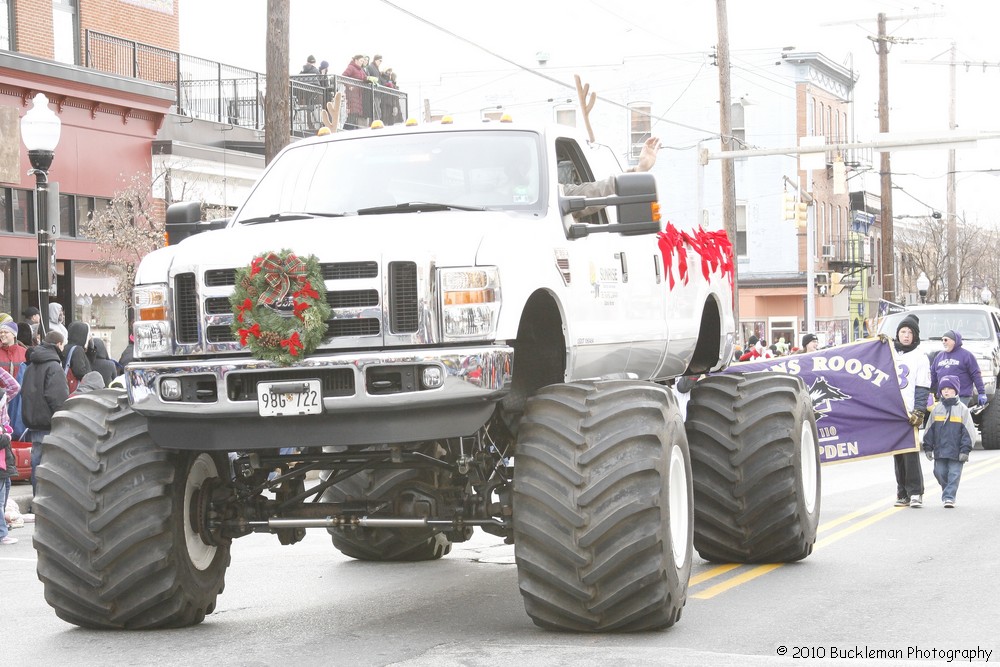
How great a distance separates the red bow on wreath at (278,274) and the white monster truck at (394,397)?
0.04ft

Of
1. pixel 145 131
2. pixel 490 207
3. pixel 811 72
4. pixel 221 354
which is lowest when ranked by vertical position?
pixel 221 354

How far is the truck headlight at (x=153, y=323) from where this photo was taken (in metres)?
7.62

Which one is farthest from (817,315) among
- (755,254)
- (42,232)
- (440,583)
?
(440,583)

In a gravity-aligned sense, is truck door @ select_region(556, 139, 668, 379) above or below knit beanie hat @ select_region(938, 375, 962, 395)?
above

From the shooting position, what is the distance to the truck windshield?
28.2 feet

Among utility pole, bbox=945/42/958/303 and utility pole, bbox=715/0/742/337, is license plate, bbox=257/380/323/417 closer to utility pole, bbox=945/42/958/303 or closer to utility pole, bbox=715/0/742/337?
utility pole, bbox=715/0/742/337

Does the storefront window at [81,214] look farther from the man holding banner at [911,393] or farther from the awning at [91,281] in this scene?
the man holding banner at [911,393]

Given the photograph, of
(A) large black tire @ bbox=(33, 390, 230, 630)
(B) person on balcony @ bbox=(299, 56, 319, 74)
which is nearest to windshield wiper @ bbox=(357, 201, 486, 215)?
(A) large black tire @ bbox=(33, 390, 230, 630)

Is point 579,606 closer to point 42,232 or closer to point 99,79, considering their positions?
point 42,232

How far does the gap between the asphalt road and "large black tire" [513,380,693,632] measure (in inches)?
8.0

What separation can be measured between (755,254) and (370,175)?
166 ft

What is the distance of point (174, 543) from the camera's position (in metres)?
7.84

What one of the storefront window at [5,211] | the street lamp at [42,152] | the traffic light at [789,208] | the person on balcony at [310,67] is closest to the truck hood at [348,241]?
the street lamp at [42,152]

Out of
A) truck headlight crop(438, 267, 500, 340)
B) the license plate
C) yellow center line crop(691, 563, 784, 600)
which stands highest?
truck headlight crop(438, 267, 500, 340)
